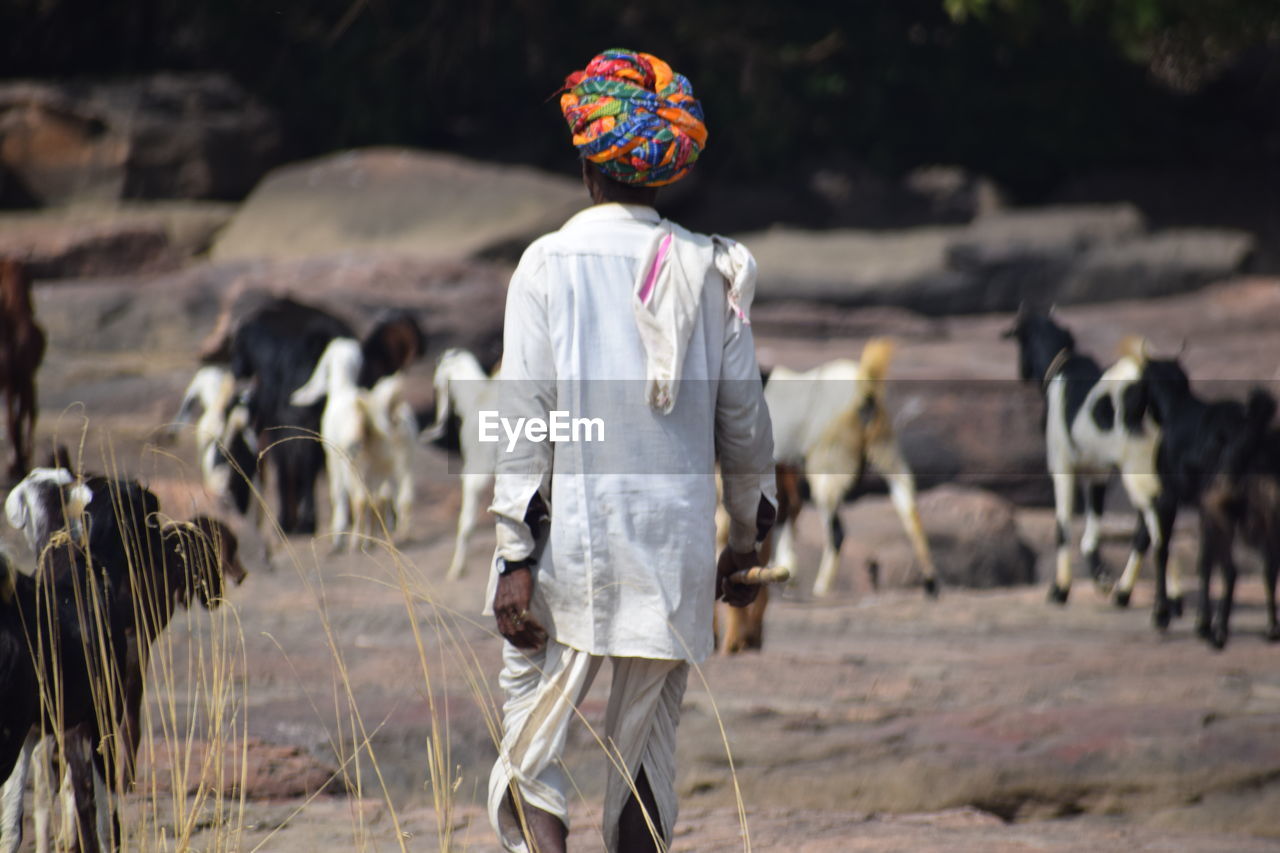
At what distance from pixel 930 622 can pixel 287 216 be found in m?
10.1

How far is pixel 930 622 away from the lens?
8250 mm

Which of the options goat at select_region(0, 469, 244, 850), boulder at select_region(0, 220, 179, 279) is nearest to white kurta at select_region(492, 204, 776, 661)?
goat at select_region(0, 469, 244, 850)

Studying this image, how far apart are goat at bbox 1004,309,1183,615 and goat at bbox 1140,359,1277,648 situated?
0.41 metres

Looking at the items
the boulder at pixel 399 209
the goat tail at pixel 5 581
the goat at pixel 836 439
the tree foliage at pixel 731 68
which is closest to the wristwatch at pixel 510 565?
the goat tail at pixel 5 581

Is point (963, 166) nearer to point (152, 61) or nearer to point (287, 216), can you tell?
point (287, 216)

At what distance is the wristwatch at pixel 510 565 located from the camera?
3.32 m

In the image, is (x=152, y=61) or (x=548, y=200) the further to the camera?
(x=152, y=61)

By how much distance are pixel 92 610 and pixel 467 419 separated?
6.53 metres

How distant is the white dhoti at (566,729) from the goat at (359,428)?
21.3ft

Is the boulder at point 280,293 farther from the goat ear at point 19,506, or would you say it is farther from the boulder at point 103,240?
the goat ear at point 19,506

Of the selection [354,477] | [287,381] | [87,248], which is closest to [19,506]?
[354,477]

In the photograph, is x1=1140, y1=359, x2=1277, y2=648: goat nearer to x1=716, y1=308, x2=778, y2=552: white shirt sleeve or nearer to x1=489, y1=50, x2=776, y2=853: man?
x1=716, y1=308, x2=778, y2=552: white shirt sleeve

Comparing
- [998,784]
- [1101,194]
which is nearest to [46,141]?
[1101,194]

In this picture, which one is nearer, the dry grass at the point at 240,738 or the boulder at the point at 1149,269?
the dry grass at the point at 240,738
